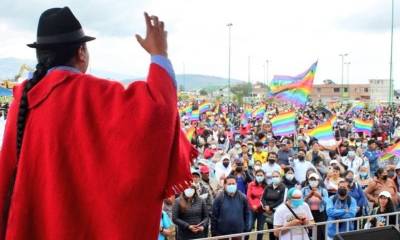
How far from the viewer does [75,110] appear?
57.7 inches

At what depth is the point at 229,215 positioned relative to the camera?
7281mm

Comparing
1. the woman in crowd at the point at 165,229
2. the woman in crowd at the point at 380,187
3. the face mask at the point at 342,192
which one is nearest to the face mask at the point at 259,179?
the face mask at the point at 342,192

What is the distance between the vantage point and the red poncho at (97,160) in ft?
4.62

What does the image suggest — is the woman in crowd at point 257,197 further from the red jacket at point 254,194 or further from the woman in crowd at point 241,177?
the woman in crowd at point 241,177

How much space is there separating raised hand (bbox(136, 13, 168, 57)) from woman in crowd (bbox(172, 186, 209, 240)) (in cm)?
544

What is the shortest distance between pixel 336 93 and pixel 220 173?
10205cm

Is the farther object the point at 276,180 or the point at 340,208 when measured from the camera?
the point at 276,180

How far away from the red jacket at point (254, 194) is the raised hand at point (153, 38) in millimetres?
7058

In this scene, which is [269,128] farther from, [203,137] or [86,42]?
[86,42]

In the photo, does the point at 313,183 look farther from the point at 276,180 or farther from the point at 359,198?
the point at 359,198

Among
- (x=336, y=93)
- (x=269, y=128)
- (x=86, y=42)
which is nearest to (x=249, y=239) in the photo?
(x=86, y=42)

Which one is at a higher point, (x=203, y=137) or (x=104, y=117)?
(x=104, y=117)

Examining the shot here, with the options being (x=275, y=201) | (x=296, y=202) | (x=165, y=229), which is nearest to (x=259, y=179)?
(x=275, y=201)

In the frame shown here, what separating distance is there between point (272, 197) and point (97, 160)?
695 cm
